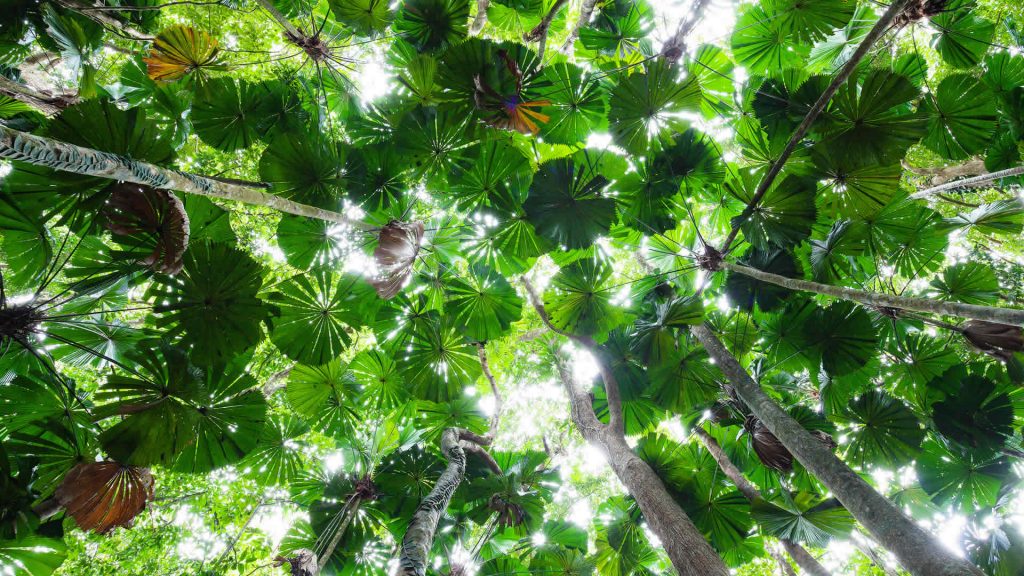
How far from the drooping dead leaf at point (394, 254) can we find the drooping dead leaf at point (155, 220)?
1.03 metres

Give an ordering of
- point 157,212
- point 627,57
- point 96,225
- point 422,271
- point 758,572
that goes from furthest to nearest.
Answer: point 758,572
point 627,57
point 422,271
point 96,225
point 157,212

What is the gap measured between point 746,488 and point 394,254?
12.8 feet

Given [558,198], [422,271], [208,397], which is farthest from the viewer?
[422,271]

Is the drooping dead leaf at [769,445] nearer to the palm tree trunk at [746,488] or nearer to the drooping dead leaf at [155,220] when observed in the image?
the palm tree trunk at [746,488]

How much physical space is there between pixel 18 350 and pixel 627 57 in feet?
18.4

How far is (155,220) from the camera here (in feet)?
7.62

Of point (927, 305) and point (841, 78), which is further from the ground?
point (841, 78)

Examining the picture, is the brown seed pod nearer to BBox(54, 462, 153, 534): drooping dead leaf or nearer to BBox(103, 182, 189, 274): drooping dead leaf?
BBox(103, 182, 189, 274): drooping dead leaf

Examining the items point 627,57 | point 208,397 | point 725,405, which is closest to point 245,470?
point 208,397

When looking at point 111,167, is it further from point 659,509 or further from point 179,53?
point 659,509

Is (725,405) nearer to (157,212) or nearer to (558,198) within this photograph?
(558,198)

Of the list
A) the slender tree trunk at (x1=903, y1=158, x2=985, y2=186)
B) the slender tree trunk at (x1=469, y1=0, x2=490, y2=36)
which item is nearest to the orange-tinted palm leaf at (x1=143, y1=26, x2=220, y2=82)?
the slender tree trunk at (x1=469, y1=0, x2=490, y2=36)

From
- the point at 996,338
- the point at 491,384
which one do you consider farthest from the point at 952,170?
the point at 491,384

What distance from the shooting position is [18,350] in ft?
9.57
